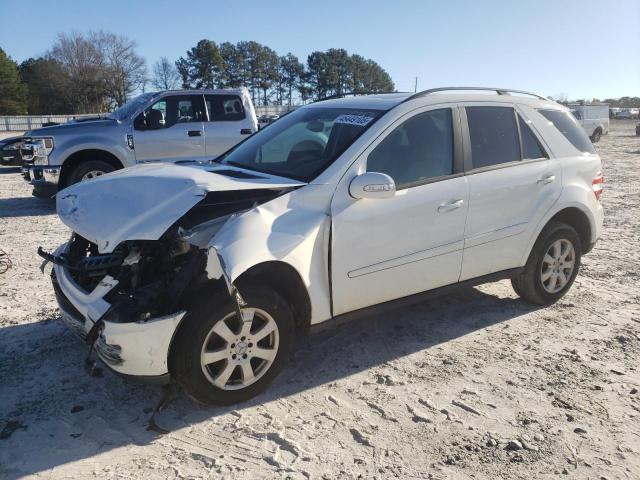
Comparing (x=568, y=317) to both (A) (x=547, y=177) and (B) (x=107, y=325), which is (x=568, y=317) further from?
(B) (x=107, y=325)

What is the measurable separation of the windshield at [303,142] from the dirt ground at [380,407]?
54.5 inches

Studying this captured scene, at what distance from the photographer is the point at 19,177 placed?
13602mm

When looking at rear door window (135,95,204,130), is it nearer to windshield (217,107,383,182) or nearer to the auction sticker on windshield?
windshield (217,107,383,182)

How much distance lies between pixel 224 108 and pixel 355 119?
6.62 meters

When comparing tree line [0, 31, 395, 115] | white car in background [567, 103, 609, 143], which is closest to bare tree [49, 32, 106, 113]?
tree line [0, 31, 395, 115]

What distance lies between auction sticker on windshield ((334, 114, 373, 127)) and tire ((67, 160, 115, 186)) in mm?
6139

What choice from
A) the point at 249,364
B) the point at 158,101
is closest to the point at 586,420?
the point at 249,364

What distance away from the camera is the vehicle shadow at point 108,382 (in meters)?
2.88

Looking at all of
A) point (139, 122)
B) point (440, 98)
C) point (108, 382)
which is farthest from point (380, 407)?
point (139, 122)

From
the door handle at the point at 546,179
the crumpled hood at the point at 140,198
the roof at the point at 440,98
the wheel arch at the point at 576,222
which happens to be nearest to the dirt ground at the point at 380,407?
Result: the wheel arch at the point at 576,222

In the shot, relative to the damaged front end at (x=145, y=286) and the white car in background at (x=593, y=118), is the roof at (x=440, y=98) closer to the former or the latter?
the damaged front end at (x=145, y=286)

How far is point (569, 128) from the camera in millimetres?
4895

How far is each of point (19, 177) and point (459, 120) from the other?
13016 mm

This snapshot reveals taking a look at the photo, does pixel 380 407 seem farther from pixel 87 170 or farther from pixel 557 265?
pixel 87 170
